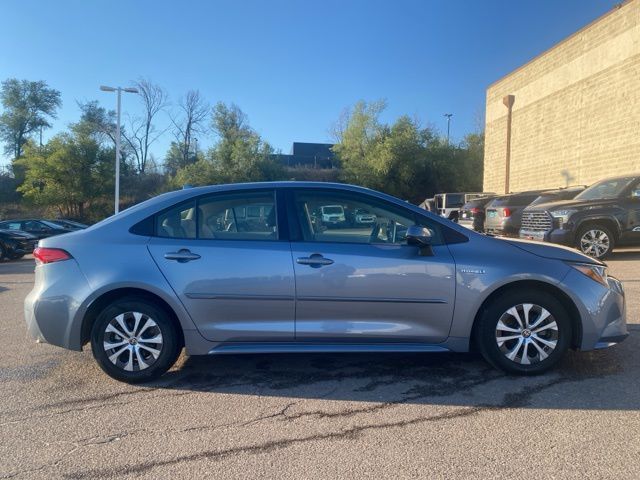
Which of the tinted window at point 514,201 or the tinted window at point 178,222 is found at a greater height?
the tinted window at point 514,201

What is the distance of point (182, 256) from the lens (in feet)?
12.9

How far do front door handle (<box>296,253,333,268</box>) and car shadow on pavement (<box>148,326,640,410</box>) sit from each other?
987 mm

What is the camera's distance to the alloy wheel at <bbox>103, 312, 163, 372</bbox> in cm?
395

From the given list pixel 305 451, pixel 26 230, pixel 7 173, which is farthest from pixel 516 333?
pixel 7 173

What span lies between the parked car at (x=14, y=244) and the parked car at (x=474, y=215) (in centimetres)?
1418

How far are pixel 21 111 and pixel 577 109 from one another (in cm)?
5566

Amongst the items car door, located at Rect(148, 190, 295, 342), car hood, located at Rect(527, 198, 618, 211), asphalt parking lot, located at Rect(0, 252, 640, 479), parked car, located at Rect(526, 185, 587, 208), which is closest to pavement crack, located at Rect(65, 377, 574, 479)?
asphalt parking lot, located at Rect(0, 252, 640, 479)

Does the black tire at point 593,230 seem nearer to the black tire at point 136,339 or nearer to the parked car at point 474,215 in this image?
the parked car at point 474,215

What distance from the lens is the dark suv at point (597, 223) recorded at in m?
10.6

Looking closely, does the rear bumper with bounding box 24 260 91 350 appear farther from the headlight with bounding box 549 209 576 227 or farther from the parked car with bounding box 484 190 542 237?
the parked car with bounding box 484 190 542 237

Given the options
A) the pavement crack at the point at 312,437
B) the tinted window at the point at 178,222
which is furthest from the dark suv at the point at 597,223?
the tinted window at the point at 178,222

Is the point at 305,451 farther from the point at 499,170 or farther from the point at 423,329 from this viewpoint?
the point at 499,170

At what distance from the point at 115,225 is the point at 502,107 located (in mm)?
28828

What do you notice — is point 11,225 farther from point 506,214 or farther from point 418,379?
point 418,379
